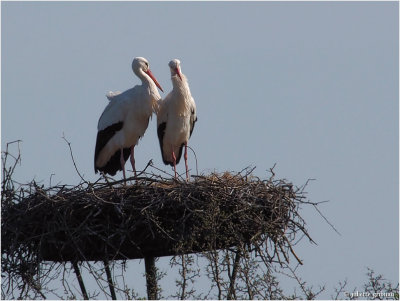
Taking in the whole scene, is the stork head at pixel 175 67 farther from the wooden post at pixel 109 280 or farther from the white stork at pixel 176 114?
the wooden post at pixel 109 280

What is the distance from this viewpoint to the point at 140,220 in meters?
8.84

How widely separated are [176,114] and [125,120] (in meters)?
0.56

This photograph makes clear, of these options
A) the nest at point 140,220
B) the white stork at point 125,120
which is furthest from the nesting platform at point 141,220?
the white stork at point 125,120

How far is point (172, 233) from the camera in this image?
8.92 meters

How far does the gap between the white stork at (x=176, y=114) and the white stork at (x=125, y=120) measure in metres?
0.14

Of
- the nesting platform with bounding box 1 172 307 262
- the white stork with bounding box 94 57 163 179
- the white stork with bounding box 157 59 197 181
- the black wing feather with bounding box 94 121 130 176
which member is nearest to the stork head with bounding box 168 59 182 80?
the white stork with bounding box 157 59 197 181

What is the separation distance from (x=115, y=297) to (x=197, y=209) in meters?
0.97

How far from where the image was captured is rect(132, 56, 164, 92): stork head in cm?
1169

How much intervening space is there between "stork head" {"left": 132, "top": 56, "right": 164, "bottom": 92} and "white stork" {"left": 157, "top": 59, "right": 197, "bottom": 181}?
0.80ft

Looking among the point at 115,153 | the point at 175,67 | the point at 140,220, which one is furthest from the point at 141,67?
the point at 140,220

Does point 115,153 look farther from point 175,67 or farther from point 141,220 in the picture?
point 141,220

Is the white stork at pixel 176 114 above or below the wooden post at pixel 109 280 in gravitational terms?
above

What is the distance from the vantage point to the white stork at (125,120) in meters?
11.5

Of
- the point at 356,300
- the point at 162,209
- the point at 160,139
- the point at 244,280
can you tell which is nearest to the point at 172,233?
the point at 162,209
